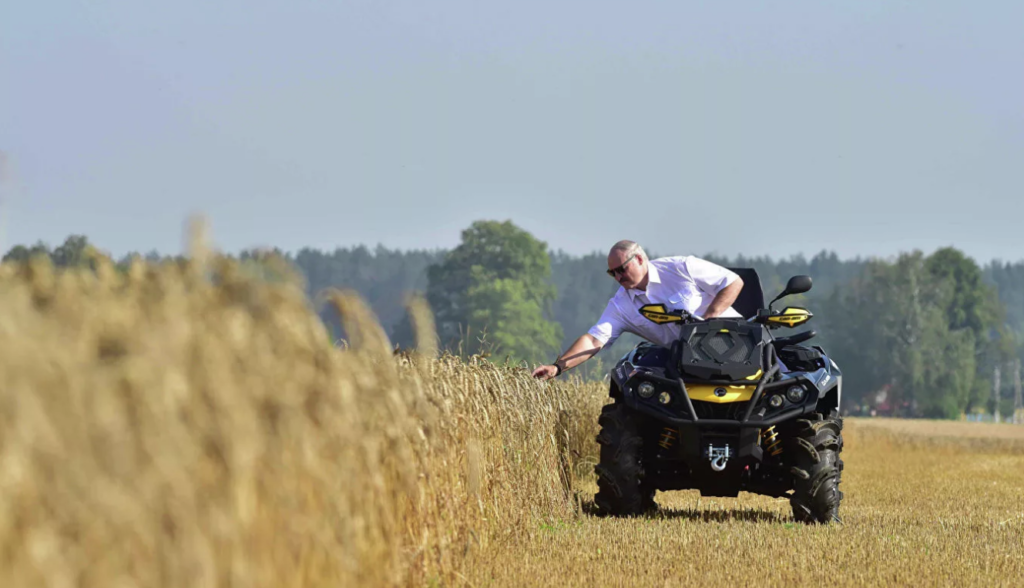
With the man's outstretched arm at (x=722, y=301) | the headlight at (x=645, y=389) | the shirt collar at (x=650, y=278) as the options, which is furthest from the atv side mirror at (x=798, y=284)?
the shirt collar at (x=650, y=278)

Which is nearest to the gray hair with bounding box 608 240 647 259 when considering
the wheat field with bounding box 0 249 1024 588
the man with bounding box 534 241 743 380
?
the man with bounding box 534 241 743 380

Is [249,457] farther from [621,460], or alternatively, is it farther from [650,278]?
[650,278]

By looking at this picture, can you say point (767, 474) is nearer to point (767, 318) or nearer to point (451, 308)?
point (767, 318)

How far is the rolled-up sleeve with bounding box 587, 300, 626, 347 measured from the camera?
12062 millimetres

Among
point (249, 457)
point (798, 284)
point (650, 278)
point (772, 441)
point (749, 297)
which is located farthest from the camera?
point (749, 297)

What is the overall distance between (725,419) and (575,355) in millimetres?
1461

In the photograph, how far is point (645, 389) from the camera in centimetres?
1110

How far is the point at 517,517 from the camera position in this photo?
998cm

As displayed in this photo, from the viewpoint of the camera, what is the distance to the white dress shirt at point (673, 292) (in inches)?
465

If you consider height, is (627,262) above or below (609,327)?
above

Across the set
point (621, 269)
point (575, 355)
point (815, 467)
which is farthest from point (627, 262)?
point (815, 467)

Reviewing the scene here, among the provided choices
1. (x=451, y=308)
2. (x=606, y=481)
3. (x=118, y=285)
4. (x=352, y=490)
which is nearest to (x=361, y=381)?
(x=352, y=490)

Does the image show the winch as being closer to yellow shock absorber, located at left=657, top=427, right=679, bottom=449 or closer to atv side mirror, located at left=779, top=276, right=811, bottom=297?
yellow shock absorber, located at left=657, top=427, right=679, bottom=449

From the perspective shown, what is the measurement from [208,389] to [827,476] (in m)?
7.76
